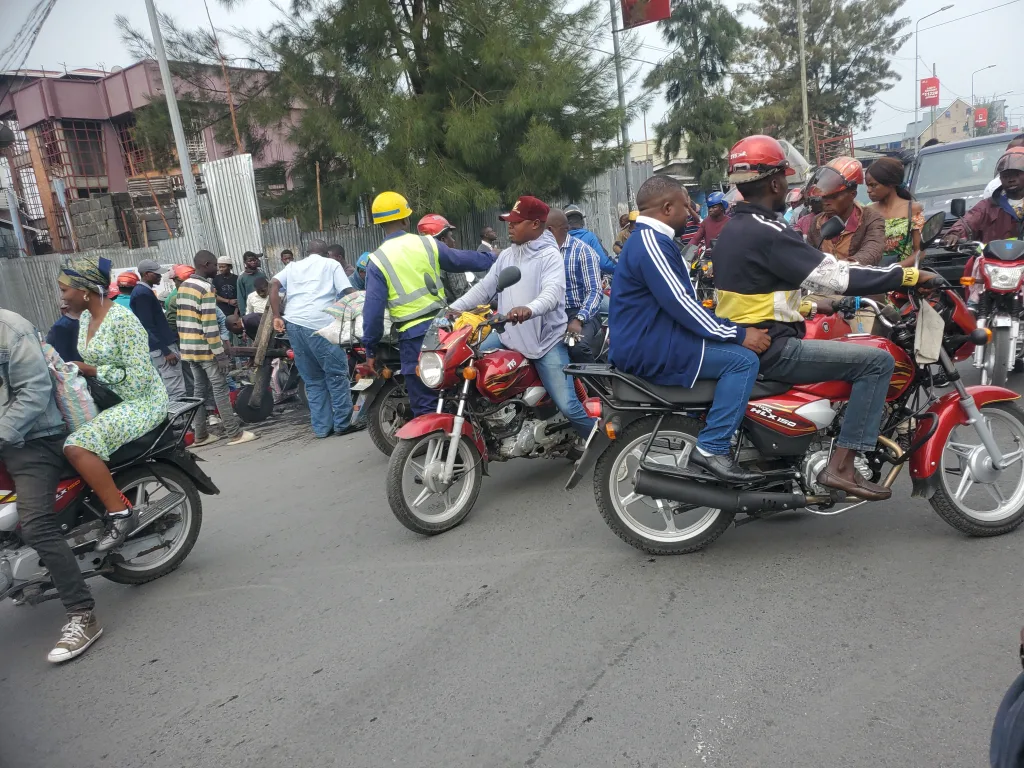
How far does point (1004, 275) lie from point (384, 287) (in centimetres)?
460

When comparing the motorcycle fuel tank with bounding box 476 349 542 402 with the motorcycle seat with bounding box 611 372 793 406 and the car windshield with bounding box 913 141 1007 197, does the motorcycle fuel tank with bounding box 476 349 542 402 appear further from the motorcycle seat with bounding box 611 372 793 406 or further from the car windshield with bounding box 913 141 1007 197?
the car windshield with bounding box 913 141 1007 197

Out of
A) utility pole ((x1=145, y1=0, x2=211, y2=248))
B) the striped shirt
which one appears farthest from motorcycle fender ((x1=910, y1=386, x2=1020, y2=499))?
utility pole ((x1=145, y1=0, x2=211, y2=248))

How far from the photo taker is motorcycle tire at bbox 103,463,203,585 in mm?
4152

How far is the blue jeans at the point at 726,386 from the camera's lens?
348cm

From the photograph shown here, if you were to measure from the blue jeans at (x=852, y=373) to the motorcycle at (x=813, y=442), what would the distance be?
9 cm

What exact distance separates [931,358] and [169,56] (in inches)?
421


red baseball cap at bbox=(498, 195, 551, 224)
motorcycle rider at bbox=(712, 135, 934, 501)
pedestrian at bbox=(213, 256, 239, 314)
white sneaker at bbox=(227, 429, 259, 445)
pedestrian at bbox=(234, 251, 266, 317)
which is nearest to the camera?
motorcycle rider at bbox=(712, 135, 934, 501)

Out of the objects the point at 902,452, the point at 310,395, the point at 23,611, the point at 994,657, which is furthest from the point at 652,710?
the point at 310,395

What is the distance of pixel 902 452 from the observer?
3623 mm

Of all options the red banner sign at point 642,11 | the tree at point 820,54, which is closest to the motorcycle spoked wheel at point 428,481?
the red banner sign at point 642,11

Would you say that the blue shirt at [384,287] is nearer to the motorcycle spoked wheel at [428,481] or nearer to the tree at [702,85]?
the motorcycle spoked wheel at [428,481]

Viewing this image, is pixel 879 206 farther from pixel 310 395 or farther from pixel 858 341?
pixel 310 395

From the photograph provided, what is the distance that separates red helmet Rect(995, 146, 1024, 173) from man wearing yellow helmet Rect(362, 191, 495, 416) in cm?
411

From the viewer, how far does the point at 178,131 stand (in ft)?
34.7
